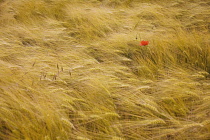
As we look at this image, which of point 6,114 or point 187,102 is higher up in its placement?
point 187,102

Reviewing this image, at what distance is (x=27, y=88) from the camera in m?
1.30

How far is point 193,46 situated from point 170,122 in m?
0.89

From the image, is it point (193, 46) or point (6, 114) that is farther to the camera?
point (193, 46)

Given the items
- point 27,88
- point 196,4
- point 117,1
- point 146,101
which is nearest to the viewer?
point 146,101

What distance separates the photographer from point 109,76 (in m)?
1.42

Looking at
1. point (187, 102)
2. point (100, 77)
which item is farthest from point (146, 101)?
point (100, 77)

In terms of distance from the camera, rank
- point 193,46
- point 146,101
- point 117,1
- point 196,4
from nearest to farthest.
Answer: point 146,101 < point 193,46 < point 196,4 < point 117,1

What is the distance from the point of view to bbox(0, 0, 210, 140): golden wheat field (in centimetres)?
106

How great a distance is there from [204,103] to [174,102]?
0.64 feet

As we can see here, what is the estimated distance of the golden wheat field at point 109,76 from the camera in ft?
3.49

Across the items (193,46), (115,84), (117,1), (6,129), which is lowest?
(6,129)

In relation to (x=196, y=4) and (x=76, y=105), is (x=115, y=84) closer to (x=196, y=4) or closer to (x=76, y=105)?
(x=76, y=105)

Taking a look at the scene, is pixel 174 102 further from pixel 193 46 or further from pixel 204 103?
pixel 193 46

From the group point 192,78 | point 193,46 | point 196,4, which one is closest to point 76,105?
point 192,78
